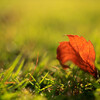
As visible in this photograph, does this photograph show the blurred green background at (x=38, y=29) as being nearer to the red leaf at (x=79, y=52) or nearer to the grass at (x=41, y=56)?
the grass at (x=41, y=56)

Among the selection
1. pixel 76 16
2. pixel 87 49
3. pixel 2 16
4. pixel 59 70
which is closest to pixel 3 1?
pixel 2 16

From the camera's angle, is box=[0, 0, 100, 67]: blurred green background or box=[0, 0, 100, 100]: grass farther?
box=[0, 0, 100, 67]: blurred green background

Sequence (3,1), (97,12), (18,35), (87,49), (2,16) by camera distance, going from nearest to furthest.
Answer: (87,49)
(18,35)
(2,16)
(97,12)
(3,1)

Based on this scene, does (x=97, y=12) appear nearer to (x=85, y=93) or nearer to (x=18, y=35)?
(x=18, y=35)

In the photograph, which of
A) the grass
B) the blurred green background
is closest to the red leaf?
the grass

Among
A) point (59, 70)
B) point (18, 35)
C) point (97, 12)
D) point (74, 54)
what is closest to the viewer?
point (74, 54)

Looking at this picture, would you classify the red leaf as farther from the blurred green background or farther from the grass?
the blurred green background

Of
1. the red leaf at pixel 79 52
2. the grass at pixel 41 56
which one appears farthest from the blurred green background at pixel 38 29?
the red leaf at pixel 79 52
